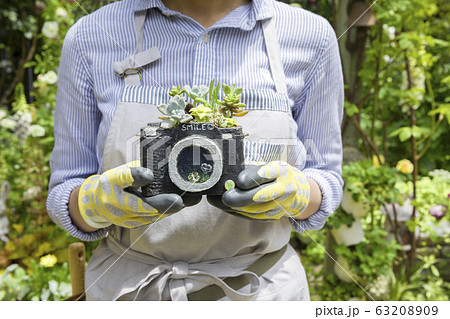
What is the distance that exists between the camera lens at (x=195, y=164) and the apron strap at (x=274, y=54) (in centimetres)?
25

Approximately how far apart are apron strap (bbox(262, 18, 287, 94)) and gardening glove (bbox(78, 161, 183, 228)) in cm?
35

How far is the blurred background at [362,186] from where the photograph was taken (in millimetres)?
2092

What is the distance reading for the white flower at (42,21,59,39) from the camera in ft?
7.66

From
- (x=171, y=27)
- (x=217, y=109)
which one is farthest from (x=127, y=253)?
(x=171, y=27)

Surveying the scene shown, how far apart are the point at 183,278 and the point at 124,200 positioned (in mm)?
230

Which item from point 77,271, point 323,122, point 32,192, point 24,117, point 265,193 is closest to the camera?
point 265,193

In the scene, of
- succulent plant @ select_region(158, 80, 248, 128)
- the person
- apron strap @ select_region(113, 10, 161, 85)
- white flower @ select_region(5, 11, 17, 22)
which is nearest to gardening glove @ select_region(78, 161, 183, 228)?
the person

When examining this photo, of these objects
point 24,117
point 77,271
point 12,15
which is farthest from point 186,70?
point 12,15

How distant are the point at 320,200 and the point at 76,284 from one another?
0.71 metres

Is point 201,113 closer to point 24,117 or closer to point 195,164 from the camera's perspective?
point 195,164

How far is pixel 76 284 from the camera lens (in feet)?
4.38

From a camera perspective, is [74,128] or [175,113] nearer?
[175,113]

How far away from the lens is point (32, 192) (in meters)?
2.50

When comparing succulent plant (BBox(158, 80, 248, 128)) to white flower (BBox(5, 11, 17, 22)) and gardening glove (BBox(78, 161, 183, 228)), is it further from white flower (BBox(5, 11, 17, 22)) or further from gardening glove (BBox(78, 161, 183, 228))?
white flower (BBox(5, 11, 17, 22))
